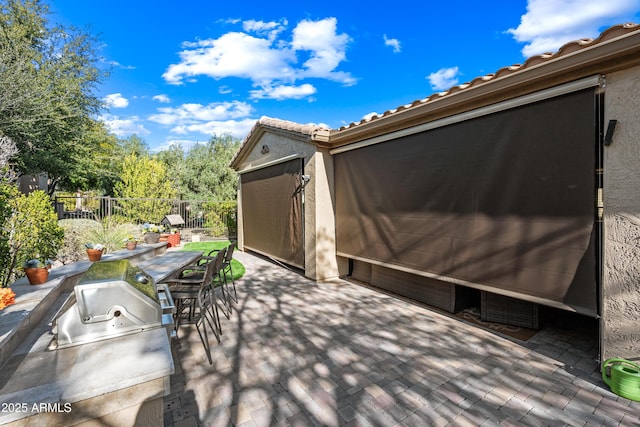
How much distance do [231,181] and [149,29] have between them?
34.1 feet

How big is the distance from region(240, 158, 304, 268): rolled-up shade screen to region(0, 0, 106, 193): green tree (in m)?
8.38

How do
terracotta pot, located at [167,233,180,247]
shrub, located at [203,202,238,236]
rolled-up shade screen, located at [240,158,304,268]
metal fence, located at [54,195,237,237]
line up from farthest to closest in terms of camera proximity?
shrub, located at [203,202,238,236]
metal fence, located at [54,195,237,237]
terracotta pot, located at [167,233,180,247]
rolled-up shade screen, located at [240,158,304,268]

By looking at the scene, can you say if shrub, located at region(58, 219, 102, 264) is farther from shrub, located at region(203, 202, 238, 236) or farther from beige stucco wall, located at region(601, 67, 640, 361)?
beige stucco wall, located at region(601, 67, 640, 361)

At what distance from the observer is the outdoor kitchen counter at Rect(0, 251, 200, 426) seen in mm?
1653

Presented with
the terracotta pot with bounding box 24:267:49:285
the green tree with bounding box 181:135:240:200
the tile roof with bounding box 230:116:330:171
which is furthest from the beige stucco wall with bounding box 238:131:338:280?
→ the green tree with bounding box 181:135:240:200

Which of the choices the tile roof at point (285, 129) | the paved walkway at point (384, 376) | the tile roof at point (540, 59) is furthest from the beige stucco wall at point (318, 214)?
the tile roof at point (540, 59)

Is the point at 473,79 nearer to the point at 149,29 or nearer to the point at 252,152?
the point at 252,152

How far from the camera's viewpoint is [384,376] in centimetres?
327

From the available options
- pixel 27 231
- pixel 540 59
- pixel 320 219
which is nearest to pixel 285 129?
pixel 320 219

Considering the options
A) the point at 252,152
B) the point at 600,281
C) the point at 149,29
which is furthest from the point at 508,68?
the point at 149,29

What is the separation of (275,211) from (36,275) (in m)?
5.78

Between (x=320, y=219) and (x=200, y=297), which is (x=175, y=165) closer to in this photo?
(x=320, y=219)

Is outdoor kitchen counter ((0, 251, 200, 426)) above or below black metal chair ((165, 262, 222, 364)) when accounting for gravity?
above

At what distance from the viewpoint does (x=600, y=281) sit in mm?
3240
